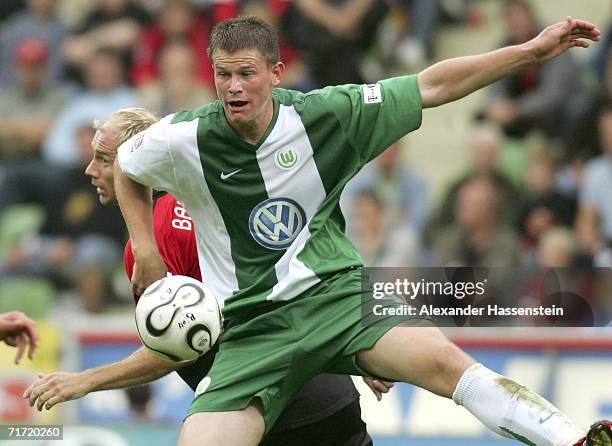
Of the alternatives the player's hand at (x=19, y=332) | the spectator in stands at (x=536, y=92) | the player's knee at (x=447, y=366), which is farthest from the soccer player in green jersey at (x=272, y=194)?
the spectator in stands at (x=536, y=92)

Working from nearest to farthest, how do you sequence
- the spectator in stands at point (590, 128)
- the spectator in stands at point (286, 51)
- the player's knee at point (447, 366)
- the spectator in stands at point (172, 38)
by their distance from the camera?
1. the player's knee at point (447, 366)
2. the spectator in stands at point (590, 128)
3. the spectator in stands at point (286, 51)
4. the spectator in stands at point (172, 38)

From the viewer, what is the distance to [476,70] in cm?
514

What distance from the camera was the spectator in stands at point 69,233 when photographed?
10.7 metres

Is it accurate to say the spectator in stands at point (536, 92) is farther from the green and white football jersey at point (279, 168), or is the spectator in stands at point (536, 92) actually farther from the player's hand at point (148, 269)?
the player's hand at point (148, 269)

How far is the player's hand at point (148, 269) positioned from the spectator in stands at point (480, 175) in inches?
197

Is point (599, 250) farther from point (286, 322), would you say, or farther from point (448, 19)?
point (286, 322)

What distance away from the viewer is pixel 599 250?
9.61 metres

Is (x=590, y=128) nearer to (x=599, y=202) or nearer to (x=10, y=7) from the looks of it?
(x=599, y=202)

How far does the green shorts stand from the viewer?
5.19 meters

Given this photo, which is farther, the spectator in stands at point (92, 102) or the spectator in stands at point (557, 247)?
the spectator in stands at point (92, 102)

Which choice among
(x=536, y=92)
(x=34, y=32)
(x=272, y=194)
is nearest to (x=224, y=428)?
(x=272, y=194)

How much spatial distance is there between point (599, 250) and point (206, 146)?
5.08 m

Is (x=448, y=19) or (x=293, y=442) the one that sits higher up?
(x=448, y=19)

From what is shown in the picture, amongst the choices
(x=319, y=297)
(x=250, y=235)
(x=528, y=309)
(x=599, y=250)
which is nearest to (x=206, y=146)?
(x=250, y=235)
